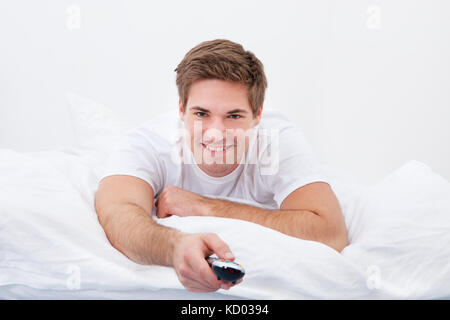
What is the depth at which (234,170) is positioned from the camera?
45.9 inches

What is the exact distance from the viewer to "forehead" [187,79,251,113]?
1051 millimetres

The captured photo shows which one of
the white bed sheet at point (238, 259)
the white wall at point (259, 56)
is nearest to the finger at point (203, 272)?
the white bed sheet at point (238, 259)

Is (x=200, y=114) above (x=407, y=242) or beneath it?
above

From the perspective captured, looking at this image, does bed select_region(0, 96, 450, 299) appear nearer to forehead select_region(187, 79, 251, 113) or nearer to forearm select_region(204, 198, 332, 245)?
forearm select_region(204, 198, 332, 245)

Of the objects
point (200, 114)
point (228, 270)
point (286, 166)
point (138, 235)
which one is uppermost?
point (200, 114)

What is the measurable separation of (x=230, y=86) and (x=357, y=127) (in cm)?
84

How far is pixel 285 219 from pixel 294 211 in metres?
0.04

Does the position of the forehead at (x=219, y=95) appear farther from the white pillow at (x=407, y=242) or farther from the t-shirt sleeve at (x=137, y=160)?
the white pillow at (x=407, y=242)

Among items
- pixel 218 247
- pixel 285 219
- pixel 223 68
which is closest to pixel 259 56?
pixel 223 68

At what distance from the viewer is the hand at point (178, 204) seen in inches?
40.5

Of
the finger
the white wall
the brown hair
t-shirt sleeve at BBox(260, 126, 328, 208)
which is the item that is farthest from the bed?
the white wall

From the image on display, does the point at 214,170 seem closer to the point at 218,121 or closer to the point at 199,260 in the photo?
the point at 218,121

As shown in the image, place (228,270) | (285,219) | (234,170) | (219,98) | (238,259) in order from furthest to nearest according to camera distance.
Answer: (234,170)
(219,98)
(285,219)
(238,259)
(228,270)
